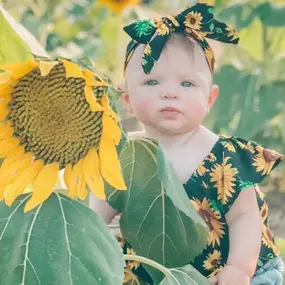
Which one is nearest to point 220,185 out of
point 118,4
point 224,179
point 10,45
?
point 224,179

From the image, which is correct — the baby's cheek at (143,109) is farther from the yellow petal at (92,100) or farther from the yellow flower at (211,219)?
the yellow petal at (92,100)

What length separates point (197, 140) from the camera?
3.95 feet

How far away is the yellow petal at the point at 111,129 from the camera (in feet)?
3.14

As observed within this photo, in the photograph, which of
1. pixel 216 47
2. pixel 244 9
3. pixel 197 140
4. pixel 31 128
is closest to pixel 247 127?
pixel 244 9

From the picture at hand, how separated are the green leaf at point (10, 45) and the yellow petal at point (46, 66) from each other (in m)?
0.35

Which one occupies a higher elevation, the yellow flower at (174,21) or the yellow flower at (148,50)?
the yellow flower at (174,21)

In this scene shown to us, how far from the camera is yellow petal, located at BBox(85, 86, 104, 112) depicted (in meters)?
0.94

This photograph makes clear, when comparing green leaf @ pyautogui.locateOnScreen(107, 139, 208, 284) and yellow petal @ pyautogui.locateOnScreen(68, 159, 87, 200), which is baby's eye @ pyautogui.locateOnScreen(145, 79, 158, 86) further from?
yellow petal @ pyautogui.locateOnScreen(68, 159, 87, 200)

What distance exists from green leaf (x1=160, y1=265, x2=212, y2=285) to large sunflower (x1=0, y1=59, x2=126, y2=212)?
148 millimetres

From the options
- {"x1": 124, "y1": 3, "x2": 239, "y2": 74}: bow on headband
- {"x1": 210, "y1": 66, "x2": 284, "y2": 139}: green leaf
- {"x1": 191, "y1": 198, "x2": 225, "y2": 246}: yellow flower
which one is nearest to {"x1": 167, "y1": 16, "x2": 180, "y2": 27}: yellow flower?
{"x1": 124, "y1": 3, "x2": 239, "y2": 74}: bow on headband

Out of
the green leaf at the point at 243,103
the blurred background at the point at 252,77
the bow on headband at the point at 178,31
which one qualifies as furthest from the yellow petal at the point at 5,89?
the green leaf at the point at 243,103

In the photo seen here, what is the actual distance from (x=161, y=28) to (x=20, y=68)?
24 cm

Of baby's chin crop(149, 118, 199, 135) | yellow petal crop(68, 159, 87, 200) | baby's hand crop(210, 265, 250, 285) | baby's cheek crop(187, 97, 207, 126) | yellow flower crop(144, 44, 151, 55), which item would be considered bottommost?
baby's hand crop(210, 265, 250, 285)

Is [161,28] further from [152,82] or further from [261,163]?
[261,163]
